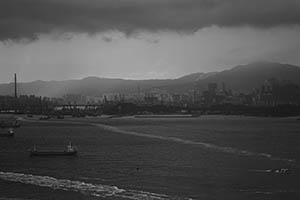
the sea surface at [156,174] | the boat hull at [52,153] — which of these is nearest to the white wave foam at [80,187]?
the sea surface at [156,174]

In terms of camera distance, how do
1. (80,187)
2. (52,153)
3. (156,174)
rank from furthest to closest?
(52,153), (156,174), (80,187)

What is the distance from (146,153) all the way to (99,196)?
59.0 feet

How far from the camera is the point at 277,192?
75.2 ft

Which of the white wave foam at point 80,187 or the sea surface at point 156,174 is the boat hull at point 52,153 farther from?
the white wave foam at point 80,187

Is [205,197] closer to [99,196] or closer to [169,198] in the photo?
[169,198]

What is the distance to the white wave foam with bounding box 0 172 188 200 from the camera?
22062 millimetres

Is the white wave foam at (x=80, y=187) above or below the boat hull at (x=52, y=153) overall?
above

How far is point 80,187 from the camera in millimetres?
24328

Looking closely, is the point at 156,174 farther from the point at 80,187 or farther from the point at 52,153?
the point at 52,153

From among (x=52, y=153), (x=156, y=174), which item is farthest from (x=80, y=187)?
(x=52, y=153)

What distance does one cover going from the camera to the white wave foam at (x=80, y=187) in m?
22.1

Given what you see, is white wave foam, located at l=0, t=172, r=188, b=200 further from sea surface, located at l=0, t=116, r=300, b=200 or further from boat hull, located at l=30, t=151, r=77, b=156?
boat hull, located at l=30, t=151, r=77, b=156

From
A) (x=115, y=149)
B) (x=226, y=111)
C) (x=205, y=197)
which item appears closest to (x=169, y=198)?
(x=205, y=197)

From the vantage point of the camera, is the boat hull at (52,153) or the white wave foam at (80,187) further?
the boat hull at (52,153)
